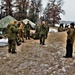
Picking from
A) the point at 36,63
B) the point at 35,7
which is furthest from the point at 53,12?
the point at 36,63

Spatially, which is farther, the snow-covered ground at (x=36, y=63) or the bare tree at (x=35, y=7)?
the bare tree at (x=35, y=7)

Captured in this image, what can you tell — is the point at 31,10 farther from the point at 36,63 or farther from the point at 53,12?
the point at 36,63

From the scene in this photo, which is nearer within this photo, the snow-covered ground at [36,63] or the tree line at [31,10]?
the snow-covered ground at [36,63]

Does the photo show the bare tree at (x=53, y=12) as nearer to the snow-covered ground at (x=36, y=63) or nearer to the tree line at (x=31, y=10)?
the tree line at (x=31, y=10)

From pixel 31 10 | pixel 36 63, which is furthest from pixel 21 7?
pixel 36 63

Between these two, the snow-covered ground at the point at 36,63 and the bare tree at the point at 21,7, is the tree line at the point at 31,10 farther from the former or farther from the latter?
the snow-covered ground at the point at 36,63

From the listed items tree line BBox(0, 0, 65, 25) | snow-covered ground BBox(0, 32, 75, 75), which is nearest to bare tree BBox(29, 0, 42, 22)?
tree line BBox(0, 0, 65, 25)

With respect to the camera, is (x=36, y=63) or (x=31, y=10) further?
(x=31, y=10)

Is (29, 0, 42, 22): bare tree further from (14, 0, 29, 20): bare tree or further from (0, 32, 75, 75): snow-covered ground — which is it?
(0, 32, 75, 75): snow-covered ground

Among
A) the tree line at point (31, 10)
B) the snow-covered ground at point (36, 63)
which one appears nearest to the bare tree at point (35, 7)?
the tree line at point (31, 10)

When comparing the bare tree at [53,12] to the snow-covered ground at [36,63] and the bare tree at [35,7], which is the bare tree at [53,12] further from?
the snow-covered ground at [36,63]

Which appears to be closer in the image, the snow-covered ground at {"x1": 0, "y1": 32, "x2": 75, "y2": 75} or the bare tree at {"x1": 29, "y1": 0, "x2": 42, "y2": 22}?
the snow-covered ground at {"x1": 0, "y1": 32, "x2": 75, "y2": 75}

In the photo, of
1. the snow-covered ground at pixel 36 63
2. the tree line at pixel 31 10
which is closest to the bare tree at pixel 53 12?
the tree line at pixel 31 10

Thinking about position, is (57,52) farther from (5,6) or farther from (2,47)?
(5,6)
